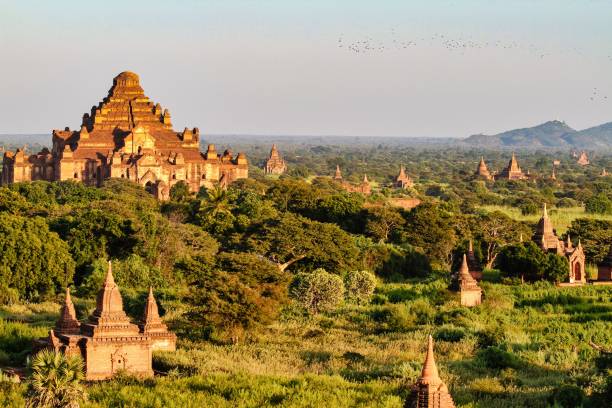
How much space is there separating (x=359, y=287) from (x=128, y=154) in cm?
4487

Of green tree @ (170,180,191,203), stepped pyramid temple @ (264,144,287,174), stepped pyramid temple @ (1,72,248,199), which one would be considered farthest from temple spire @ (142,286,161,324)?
stepped pyramid temple @ (264,144,287,174)

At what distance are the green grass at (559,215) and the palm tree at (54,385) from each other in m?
51.5

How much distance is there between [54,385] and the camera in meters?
28.8

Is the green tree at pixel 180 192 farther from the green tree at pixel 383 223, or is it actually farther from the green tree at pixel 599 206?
the green tree at pixel 599 206

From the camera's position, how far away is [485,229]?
225 feet

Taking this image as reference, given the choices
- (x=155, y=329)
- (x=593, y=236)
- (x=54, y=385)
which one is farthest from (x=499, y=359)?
(x=593, y=236)

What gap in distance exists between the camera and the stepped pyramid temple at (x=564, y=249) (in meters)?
51.8

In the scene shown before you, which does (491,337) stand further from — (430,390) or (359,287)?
(430,390)

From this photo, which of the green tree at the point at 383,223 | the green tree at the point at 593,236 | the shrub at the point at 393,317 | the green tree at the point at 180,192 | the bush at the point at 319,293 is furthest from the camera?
the green tree at the point at 180,192

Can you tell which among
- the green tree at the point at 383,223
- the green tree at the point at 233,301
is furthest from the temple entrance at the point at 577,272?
the green tree at the point at 383,223

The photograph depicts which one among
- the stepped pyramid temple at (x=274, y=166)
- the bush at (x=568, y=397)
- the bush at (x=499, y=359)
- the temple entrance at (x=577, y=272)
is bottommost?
the stepped pyramid temple at (x=274, y=166)

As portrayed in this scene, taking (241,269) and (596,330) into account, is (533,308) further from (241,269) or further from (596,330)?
(241,269)

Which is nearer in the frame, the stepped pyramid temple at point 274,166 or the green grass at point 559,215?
the green grass at point 559,215

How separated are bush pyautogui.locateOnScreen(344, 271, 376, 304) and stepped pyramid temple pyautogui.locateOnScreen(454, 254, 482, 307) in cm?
390
